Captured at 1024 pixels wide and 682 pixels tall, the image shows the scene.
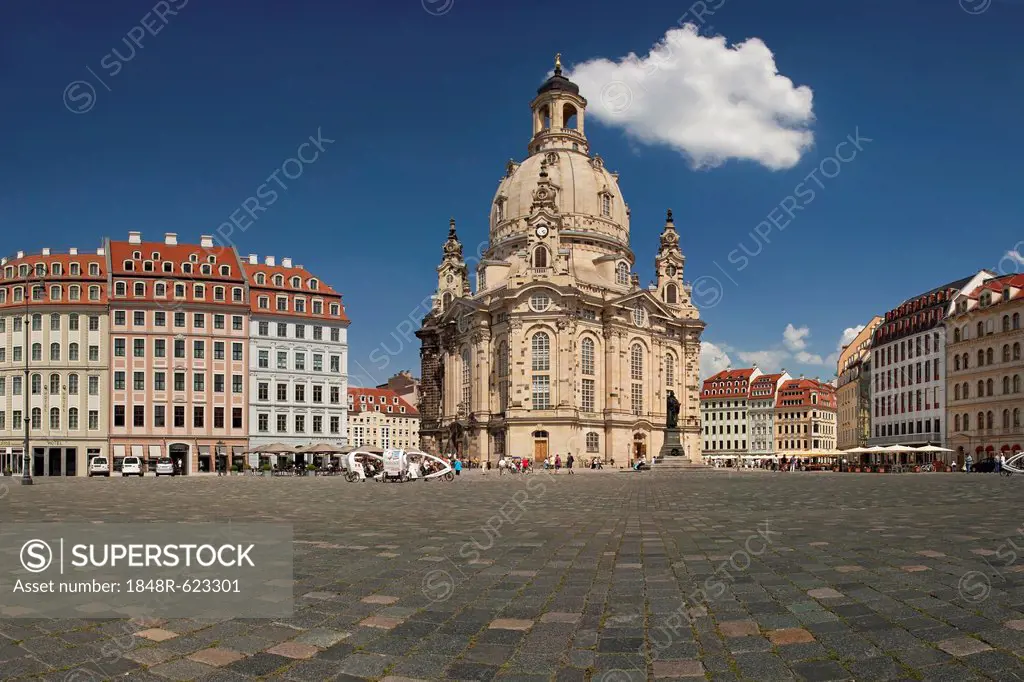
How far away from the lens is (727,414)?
176375mm

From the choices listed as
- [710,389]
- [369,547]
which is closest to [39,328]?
[369,547]

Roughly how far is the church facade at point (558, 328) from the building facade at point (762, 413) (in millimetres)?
66555

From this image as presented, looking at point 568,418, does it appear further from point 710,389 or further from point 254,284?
point 710,389

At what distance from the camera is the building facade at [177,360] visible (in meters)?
76.2

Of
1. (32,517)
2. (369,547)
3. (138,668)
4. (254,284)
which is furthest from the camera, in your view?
(254,284)

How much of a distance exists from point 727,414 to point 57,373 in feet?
433

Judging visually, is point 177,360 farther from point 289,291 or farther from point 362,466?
point 362,466

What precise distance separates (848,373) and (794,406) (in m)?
36.4

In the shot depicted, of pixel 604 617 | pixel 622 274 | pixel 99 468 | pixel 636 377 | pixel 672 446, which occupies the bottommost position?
pixel 99 468

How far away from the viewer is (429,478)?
49.9 meters

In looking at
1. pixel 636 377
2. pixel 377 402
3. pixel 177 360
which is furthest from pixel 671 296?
pixel 377 402

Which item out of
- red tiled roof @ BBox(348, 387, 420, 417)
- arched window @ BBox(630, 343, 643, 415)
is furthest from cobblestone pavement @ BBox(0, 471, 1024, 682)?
red tiled roof @ BBox(348, 387, 420, 417)

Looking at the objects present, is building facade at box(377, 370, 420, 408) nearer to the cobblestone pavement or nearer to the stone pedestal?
the stone pedestal

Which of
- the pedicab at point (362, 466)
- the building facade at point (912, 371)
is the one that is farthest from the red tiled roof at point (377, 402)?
the pedicab at point (362, 466)
